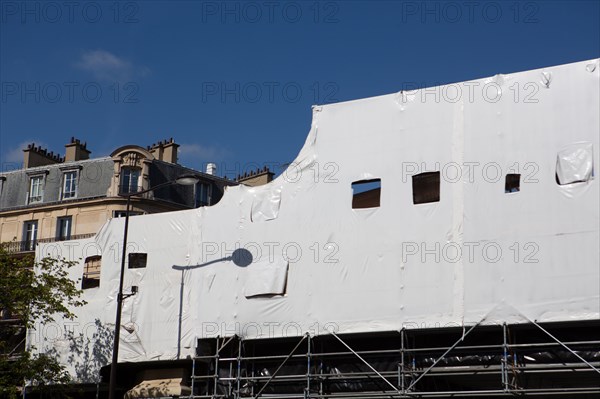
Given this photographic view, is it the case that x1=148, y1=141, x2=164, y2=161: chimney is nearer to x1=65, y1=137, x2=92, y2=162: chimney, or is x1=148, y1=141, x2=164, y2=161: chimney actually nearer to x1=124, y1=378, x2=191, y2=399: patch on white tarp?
x1=65, y1=137, x2=92, y2=162: chimney

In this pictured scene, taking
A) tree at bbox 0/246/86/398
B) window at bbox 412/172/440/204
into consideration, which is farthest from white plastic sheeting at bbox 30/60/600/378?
tree at bbox 0/246/86/398

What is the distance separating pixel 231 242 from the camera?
26.3 meters

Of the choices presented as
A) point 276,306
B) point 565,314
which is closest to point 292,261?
point 276,306

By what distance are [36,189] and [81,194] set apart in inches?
133

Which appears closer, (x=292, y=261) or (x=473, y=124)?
(x=473, y=124)

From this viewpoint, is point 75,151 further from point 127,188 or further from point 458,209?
point 458,209

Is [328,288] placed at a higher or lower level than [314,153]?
lower

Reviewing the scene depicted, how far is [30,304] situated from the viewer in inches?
1101

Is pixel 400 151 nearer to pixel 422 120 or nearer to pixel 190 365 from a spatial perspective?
pixel 422 120

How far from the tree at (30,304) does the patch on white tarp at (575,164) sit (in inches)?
575

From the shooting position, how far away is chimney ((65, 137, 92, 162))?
52031 millimetres

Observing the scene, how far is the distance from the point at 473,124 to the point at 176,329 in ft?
33.5

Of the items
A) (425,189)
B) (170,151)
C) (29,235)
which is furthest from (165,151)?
(425,189)

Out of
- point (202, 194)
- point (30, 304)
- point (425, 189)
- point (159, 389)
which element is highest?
point (202, 194)
